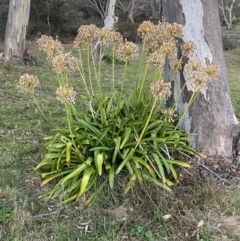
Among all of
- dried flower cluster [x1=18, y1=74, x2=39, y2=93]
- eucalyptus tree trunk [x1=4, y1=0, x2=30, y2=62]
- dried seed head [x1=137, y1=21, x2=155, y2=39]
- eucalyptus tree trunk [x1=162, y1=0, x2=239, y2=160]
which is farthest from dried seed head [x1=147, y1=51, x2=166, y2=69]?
eucalyptus tree trunk [x1=4, y1=0, x2=30, y2=62]

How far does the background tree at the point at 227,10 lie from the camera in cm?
3362

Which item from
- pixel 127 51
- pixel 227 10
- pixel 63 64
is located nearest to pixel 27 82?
pixel 63 64

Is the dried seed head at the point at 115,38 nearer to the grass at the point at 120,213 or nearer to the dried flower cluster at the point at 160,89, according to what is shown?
A: the dried flower cluster at the point at 160,89

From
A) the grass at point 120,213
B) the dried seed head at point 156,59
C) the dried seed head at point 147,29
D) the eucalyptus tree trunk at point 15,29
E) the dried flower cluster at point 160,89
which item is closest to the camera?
the grass at point 120,213

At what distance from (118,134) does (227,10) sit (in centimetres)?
3681

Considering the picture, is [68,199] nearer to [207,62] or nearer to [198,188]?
[198,188]

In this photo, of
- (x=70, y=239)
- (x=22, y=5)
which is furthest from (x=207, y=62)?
(x=22, y=5)

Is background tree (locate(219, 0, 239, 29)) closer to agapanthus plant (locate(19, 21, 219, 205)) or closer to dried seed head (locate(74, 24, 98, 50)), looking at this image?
agapanthus plant (locate(19, 21, 219, 205))

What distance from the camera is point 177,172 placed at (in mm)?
3902

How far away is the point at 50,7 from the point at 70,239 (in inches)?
883

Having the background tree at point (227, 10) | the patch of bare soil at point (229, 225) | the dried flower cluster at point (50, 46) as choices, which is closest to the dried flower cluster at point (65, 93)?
the dried flower cluster at point (50, 46)

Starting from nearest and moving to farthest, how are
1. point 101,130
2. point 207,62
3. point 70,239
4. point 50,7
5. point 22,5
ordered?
point 70,239 < point 101,130 < point 207,62 < point 22,5 < point 50,7

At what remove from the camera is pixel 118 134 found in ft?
12.8

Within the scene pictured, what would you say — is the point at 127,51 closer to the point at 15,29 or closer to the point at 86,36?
the point at 86,36
